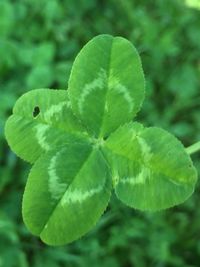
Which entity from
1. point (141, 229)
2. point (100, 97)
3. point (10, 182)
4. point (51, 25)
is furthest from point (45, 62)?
point (100, 97)

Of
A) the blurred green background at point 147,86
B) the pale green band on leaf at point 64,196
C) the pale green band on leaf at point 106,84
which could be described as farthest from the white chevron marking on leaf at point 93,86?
the blurred green background at point 147,86

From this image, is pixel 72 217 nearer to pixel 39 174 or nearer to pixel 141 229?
pixel 39 174

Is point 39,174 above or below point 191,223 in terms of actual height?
above

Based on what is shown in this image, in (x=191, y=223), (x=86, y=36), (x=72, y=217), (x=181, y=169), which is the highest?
(x=181, y=169)

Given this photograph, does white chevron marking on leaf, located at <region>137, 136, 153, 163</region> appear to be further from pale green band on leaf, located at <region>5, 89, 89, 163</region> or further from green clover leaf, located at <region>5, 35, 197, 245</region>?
pale green band on leaf, located at <region>5, 89, 89, 163</region>

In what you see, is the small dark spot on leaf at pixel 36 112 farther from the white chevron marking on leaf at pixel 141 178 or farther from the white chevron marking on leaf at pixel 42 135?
the white chevron marking on leaf at pixel 141 178

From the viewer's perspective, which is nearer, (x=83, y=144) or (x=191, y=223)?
(x=83, y=144)

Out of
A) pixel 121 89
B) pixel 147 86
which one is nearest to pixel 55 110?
pixel 121 89
